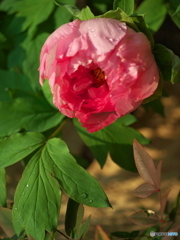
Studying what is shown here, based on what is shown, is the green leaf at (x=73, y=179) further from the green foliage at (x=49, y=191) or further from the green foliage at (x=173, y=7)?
the green foliage at (x=173, y=7)

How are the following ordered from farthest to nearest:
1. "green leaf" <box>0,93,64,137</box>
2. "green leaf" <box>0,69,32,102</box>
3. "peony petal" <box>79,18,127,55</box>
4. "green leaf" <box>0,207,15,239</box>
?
"green leaf" <box>0,69,32,102</box>
"green leaf" <box>0,93,64,137</box>
"green leaf" <box>0,207,15,239</box>
"peony petal" <box>79,18,127,55</box>

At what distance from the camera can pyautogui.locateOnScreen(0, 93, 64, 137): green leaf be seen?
0.89 metres

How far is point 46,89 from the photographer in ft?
3.05

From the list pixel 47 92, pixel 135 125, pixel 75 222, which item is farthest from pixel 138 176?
pixel 75 222

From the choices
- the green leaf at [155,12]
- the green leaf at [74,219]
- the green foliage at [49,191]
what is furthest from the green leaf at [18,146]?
the green leaf at [155,12]

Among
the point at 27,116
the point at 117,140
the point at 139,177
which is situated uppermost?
the point at 27,116

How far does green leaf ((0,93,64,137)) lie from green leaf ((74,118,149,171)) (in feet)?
0.20

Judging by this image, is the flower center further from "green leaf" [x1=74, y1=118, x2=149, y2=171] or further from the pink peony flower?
"green leaf" [x1=74, y1=118, x2=149, y2=171]

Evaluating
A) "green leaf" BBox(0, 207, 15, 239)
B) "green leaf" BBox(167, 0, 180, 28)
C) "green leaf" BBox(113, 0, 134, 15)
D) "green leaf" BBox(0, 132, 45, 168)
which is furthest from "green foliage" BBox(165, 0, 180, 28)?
"green leaf" BBox(0, 207, 15, 239)

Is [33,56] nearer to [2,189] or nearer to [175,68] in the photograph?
[2,189]

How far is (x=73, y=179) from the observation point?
729 mm

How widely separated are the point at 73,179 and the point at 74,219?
73 millimetres

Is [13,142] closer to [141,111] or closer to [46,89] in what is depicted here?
[46,89]

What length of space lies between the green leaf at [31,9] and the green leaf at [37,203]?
0.43m
